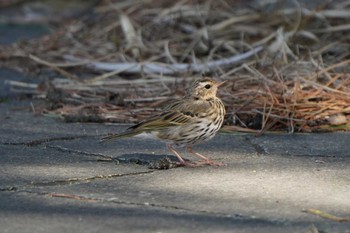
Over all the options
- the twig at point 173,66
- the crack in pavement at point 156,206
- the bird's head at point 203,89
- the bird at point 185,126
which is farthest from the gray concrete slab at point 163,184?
the twig at point 173,66

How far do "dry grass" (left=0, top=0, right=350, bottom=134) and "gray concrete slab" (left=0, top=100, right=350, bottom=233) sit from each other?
374 millimetres

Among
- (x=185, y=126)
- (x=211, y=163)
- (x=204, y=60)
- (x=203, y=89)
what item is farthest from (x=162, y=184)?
(x=204, y=60)

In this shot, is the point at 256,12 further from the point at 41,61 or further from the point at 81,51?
the point at 41,61

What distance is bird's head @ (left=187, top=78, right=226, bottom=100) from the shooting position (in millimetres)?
5395

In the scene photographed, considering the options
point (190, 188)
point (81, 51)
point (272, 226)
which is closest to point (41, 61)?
point (81, 51)

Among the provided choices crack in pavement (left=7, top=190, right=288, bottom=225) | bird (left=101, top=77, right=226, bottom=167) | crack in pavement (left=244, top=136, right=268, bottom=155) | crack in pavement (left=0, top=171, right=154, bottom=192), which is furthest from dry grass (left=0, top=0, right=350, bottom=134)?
crack in pavement (left=7, top=190, right=288, bottom=225)

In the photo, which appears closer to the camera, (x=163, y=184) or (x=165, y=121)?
(x=163, y=184)

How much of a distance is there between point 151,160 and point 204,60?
284 cm

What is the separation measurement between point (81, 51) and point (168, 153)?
374 cm

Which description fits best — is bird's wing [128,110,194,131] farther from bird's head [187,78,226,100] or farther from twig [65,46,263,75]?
twig [65,46,263,75]

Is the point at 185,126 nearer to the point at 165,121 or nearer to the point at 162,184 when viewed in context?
the point at 165,121

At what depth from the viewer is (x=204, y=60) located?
7.78 meters

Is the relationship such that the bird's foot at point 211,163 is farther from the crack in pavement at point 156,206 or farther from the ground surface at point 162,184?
the crack in pavement at point 156,206

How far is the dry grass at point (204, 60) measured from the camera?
6.21 m
